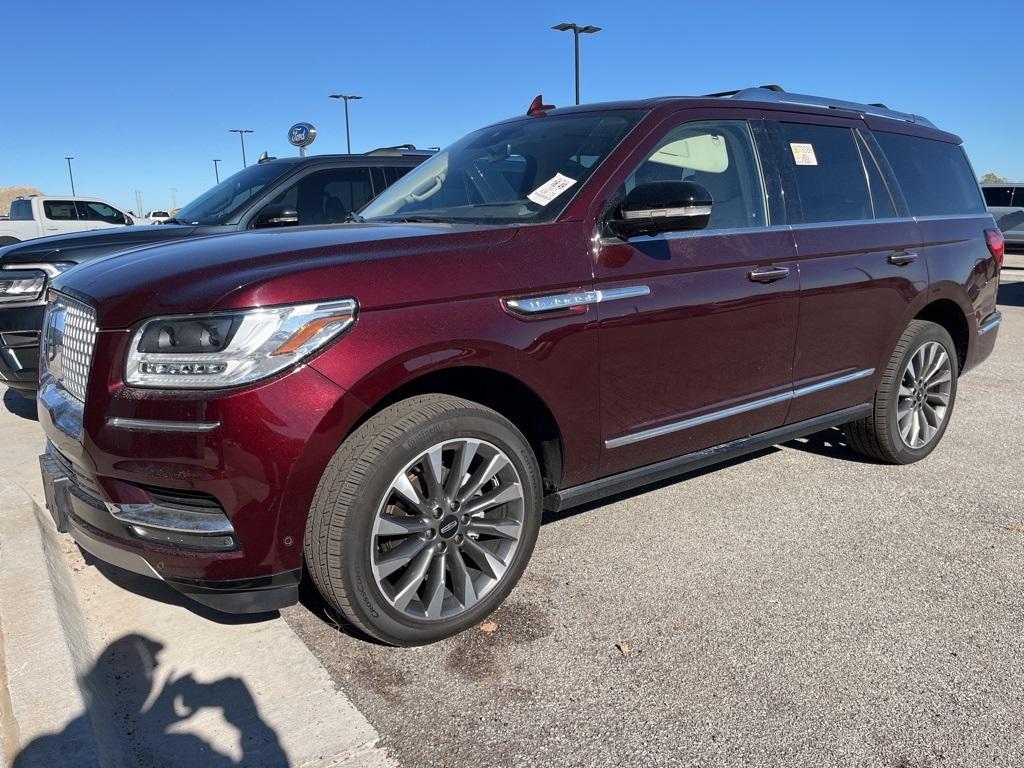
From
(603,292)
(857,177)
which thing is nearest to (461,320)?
(603,292)

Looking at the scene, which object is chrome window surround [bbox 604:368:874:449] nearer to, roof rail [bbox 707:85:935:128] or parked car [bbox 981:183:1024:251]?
roof rail [bbox 707:85:935:128]

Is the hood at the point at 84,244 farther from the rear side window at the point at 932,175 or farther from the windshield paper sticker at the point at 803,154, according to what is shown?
the rear side window at the point at 932,175

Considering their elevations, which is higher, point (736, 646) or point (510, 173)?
point (510, 173)

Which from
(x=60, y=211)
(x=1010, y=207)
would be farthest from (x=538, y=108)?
(x=60, y=211)

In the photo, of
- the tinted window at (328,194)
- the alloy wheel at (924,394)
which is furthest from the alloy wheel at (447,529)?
the tinted window at (328,194)

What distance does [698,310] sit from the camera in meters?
3.35

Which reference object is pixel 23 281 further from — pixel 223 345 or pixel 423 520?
pixel 423 520

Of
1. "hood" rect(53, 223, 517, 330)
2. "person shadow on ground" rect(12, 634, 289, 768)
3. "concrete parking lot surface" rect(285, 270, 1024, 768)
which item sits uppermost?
"hood" rect(53, 223, 517, 330)

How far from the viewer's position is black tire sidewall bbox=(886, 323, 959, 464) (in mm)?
4488

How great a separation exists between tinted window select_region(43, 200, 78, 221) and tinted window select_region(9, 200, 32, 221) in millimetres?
469

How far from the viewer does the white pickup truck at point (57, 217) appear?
63.3 feet

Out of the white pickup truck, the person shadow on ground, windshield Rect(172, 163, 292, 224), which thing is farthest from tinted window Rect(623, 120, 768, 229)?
the white pickup truck

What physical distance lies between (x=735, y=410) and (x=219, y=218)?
454cm

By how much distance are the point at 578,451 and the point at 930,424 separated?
283cm
